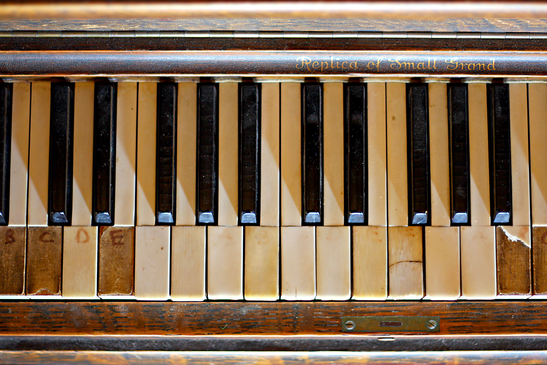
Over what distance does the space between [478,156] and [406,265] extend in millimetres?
578

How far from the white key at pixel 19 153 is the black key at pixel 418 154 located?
1.70m

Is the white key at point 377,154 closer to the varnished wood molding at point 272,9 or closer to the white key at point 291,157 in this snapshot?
the white key at point 291,157

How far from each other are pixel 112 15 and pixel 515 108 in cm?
169

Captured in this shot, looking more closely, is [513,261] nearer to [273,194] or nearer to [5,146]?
[273,194]

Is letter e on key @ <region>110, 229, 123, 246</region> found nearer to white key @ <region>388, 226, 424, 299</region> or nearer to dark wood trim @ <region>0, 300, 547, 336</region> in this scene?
dark wood trim @ <region>0, 300, 547, 336</region>

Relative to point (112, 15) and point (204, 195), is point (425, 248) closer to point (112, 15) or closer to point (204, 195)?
point (204, 195)

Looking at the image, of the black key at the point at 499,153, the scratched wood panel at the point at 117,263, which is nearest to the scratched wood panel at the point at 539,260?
the black key at the point at 499,153

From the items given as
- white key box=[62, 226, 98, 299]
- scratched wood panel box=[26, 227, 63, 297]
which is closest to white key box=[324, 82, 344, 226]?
white key box=[62, 226, 98, 299]

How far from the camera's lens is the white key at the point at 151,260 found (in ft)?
6.02

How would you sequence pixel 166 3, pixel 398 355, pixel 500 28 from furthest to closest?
pixel 398 355 → pixel 500 28 → pixel 166 3

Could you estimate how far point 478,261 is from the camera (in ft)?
6.04

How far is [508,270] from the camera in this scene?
6.03 ft

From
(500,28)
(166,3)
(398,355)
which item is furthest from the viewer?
(398,355)

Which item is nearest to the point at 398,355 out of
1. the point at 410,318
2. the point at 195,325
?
the point at 410,318
